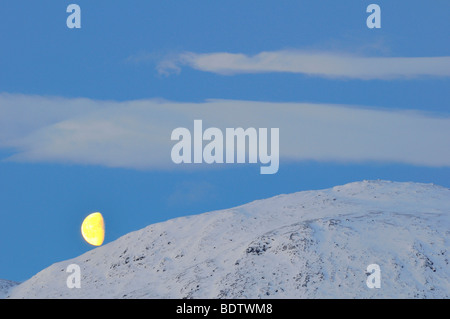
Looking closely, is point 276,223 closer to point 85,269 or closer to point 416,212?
point 416,212

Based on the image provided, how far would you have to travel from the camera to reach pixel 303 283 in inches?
2048

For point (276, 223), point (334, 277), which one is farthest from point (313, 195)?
point (334, 277)

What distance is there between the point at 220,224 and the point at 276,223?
16.7 feet

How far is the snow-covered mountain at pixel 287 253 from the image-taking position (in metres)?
52.3

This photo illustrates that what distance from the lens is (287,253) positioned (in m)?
55.9

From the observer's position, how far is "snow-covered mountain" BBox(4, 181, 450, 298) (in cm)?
5231
